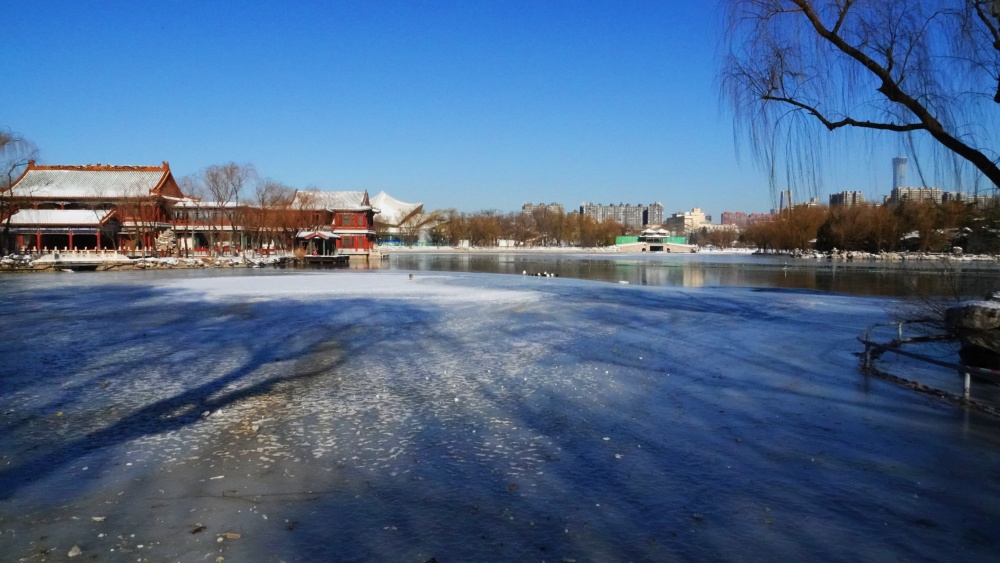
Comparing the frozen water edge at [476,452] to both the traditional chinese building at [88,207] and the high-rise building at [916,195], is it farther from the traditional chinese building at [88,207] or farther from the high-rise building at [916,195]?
the traditional chinese building at [88,207]

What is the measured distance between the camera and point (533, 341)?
1201 cm

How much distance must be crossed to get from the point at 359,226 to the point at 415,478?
66.0 meters

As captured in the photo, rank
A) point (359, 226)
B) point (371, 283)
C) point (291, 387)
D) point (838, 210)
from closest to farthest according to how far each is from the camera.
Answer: point (291, 387) < point (371, 283) < point (359, 226) < point (838, 210)

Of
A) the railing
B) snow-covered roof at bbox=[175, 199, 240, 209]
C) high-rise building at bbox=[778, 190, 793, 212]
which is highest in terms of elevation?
snow-covered roof at bbox=[175, 199, 240, 209]

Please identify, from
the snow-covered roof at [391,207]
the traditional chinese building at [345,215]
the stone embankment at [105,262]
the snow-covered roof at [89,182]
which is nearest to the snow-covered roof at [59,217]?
the snow-covered roof at [89,182]

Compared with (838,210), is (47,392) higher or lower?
lower

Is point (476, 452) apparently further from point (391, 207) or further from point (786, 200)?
point (391, 207)

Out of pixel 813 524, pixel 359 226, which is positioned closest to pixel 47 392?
pixel 813 524

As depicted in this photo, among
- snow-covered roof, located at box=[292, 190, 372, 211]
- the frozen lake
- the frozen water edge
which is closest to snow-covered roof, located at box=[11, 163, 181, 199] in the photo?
snow-covered roof, located at box=[292, 190, 372, 211]

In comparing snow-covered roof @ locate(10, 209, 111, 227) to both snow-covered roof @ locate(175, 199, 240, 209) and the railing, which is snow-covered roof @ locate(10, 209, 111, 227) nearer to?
snow-covered roof @ locate(175, 199, 240, 209)

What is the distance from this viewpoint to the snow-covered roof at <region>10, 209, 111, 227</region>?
Answer: 4706 cm

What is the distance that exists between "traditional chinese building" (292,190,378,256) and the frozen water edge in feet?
183

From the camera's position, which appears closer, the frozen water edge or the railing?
the frozen water edge

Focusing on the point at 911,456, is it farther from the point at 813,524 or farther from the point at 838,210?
the point at 838,210
